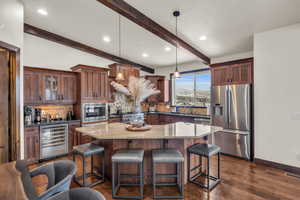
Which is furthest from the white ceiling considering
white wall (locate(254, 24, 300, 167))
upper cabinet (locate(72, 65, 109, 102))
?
upper cabinet (locate(72, 65, 109, 102))

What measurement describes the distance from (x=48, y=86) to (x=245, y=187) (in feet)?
16.0

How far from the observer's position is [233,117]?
391 centimetres

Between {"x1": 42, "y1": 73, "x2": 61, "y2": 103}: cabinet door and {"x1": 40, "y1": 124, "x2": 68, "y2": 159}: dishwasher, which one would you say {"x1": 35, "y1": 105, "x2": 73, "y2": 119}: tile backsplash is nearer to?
{"x1": 42, "y1": 73, "x2": 61, "y2": 103}: cabinet door

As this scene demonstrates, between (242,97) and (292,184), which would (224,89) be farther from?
(292,184)

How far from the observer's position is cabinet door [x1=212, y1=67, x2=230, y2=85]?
4.20 metres

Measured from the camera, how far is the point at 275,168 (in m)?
3.31

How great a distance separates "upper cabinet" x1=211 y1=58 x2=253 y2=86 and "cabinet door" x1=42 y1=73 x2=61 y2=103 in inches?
170

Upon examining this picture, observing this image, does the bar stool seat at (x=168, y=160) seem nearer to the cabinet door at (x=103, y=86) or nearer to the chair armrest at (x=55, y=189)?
the chair armrest at (x=55, y=189)

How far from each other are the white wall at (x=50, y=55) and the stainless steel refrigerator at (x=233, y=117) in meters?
4.36

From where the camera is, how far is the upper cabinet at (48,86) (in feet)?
12.7

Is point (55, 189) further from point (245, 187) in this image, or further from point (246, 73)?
point (246, 73)

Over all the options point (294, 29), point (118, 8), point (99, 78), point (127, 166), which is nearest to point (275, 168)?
point (294, 29)

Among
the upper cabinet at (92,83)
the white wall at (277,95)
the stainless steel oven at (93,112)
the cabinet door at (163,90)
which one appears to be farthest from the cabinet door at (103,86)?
the white wall at (277,95)

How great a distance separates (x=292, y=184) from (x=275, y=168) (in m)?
0.62
